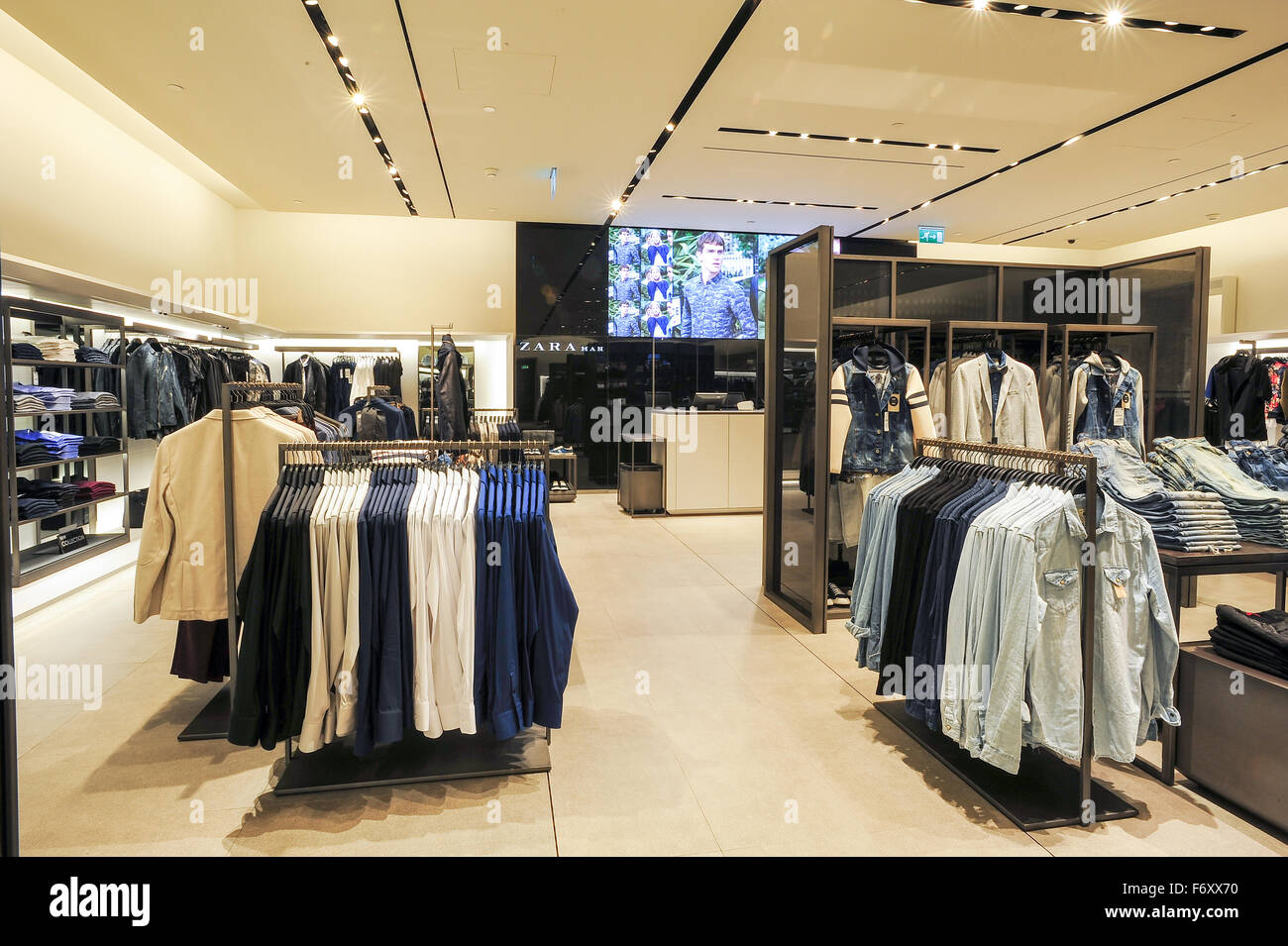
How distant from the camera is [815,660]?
396 centimetres

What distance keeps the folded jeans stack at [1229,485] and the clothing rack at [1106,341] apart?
177cm

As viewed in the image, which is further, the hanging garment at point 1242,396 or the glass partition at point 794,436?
the hanging garment at point 1242,396

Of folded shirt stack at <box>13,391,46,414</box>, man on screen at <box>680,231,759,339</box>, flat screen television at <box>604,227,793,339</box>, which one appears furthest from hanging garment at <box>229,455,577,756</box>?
man on screen at <box>680,231,759,339</box>

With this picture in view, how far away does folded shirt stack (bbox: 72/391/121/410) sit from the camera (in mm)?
5582

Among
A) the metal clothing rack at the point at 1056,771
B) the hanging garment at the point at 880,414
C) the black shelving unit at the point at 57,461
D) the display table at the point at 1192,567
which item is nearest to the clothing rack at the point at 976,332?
the hanging garment at the point at 880,414

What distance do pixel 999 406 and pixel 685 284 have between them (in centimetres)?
620

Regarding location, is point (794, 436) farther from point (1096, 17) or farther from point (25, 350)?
point (25, 350)

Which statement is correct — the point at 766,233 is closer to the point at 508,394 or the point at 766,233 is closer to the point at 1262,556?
the point at 508,394

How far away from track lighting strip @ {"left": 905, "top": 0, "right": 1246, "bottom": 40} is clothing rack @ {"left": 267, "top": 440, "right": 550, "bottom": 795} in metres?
3.86

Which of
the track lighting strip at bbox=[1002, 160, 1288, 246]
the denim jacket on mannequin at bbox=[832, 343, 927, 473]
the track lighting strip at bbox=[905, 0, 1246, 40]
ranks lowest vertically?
the denim jacket on mannequin at bbox=[832, 343, 927, 473]

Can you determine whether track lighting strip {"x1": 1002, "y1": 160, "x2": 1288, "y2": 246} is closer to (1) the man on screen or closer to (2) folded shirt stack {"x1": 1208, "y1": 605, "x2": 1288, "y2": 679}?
(1) the man on screen

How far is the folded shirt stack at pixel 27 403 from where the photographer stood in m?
4.84

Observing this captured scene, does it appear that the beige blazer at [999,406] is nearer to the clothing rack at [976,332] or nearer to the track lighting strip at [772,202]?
the clothing rack at [976,332]

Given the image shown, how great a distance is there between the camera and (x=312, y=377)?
8984mm
